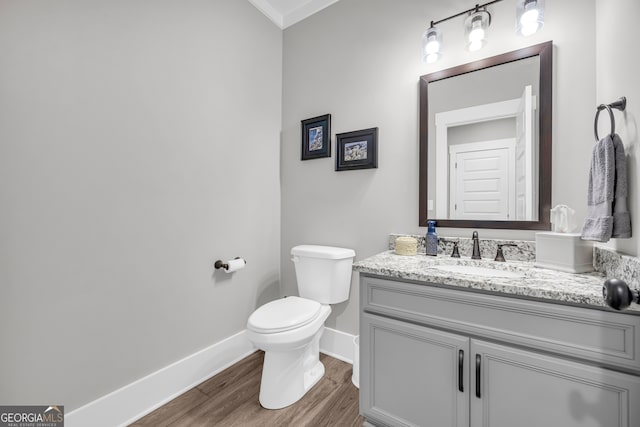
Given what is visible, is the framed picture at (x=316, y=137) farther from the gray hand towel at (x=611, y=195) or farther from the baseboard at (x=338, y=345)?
Answer: the gray hand towel at (x=611, y=195)

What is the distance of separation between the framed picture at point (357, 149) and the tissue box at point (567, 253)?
100cm

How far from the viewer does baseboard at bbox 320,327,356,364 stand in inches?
75.2

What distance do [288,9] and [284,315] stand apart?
2.35m

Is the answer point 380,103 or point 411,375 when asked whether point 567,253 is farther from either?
point 380,103

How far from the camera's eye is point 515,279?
997mm

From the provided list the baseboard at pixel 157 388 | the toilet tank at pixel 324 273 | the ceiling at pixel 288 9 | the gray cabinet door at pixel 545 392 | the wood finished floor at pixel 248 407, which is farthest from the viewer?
the ceiling at pixel 288 9

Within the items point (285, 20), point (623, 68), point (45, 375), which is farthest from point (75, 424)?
point (285, 20)

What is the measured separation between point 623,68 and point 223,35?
81.8 inches

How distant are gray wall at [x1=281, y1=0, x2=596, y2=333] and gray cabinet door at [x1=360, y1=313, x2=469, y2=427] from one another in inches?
26.2

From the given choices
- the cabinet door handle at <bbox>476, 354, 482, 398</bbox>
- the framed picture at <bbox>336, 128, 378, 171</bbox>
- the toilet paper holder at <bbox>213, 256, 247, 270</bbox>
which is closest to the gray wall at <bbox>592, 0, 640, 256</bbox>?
the cabinet door handle at <bbox>476, 354, 482, 398</bbox>

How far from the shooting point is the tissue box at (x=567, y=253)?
1.08 meters

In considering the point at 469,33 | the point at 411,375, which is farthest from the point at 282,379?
the point at 469,33

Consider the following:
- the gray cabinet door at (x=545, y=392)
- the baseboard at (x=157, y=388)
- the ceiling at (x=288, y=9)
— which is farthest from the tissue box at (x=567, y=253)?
the ceiling at (x=288, y=9)

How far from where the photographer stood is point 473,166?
1.49 m
